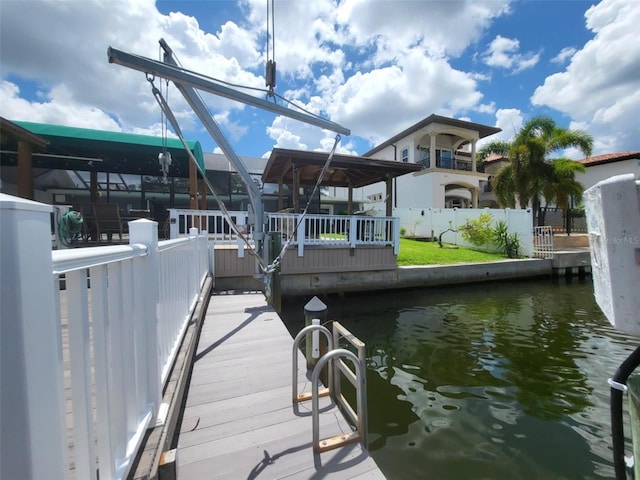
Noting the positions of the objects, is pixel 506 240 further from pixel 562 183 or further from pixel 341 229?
pixel 341 229

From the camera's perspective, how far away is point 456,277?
891 cm

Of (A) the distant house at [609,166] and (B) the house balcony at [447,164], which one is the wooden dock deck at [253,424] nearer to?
(B) the house balcony at [447,164]

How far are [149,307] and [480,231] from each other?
13107mm

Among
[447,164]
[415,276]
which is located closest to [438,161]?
[447,164]

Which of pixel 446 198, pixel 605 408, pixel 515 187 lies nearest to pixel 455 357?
pixel 605 408

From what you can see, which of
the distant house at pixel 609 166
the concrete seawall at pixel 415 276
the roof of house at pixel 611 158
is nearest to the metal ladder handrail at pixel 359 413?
the concrete seawall at pixel 415 276

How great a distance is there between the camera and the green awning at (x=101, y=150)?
6449mm

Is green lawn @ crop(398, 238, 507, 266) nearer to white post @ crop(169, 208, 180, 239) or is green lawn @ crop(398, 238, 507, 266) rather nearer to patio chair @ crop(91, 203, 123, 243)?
white post @ crop(169, 208, 180, 239)

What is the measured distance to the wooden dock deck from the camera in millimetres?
1690

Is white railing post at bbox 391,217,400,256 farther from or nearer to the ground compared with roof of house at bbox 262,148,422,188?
nearer to the ground

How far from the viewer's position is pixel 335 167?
8.44m

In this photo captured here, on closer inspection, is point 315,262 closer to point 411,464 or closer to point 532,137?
point 411,464

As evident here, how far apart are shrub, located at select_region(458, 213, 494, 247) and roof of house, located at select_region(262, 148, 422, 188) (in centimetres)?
556

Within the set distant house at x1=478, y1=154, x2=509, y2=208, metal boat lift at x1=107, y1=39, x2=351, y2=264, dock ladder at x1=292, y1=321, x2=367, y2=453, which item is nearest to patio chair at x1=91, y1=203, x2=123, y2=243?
metal boat lift at x1=107, y1=39, x2=351, y2=264
